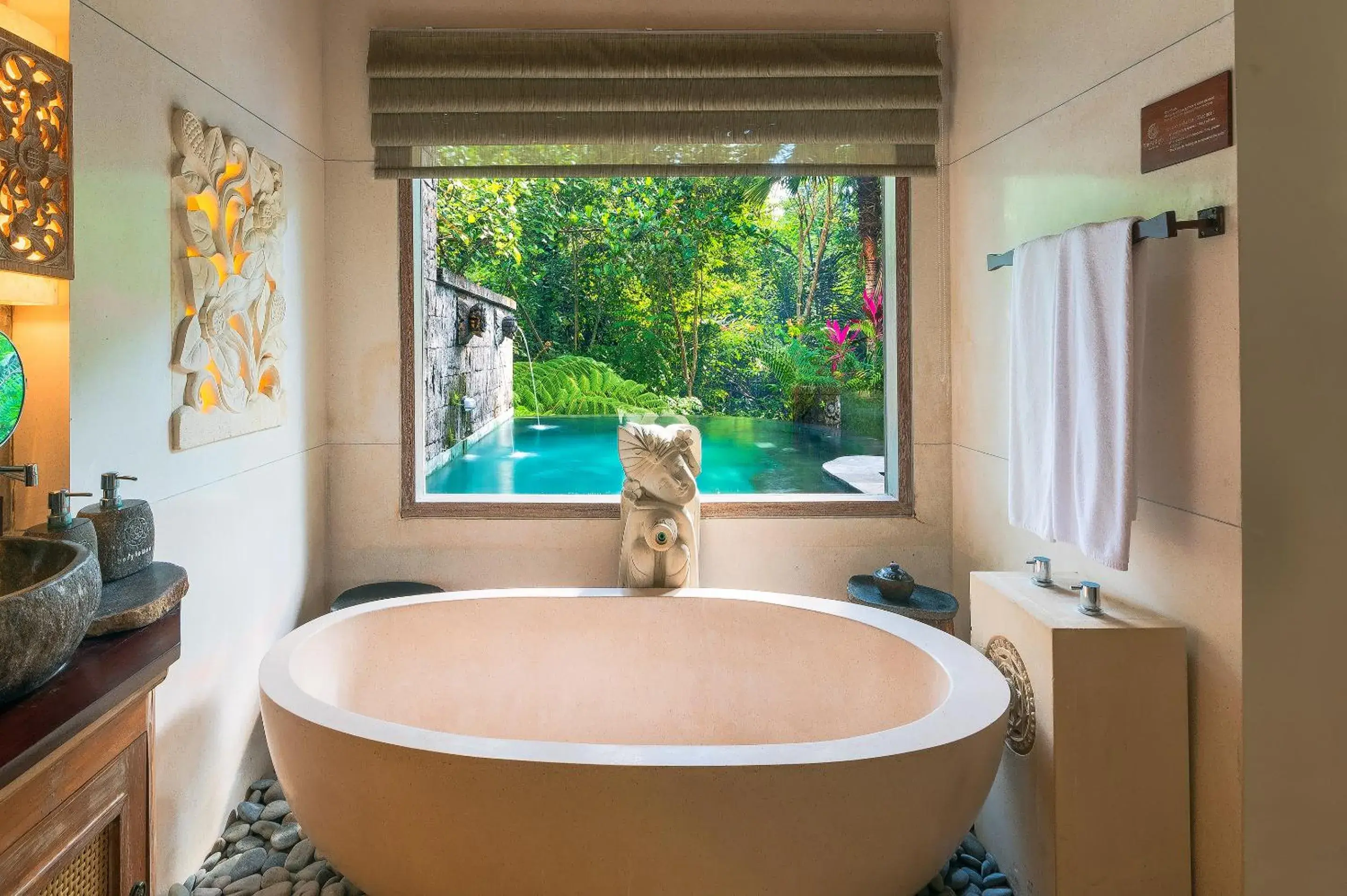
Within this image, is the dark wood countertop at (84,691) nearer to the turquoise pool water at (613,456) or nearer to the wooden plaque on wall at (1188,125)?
the turquoise pool water at (613,456)

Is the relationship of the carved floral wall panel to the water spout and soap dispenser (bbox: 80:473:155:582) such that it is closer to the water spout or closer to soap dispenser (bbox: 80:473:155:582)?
soap dispenser (bbox: 80:473:155:582)

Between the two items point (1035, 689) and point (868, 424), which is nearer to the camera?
point (1035, 689)

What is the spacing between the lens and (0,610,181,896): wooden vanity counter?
A: 36.3 inches

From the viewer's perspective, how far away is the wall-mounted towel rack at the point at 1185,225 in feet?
4.93

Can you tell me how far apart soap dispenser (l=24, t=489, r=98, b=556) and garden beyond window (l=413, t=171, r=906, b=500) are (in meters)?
1.65

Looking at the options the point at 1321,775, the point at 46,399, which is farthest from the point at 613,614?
the point at 1321,775

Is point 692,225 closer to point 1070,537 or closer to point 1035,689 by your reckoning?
point 1070,537

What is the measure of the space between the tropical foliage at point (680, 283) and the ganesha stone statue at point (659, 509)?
51 centimetres

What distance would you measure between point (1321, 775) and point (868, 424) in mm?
2803

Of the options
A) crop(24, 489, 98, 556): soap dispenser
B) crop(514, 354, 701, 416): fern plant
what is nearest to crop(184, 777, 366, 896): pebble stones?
crop(24, 489, 98, 556): soap dispenser

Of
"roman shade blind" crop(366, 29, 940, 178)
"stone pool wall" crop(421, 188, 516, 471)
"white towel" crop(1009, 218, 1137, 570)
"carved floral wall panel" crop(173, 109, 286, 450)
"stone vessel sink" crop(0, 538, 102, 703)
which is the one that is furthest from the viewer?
"stone pool wall" crop(421, 188, 516, 471)

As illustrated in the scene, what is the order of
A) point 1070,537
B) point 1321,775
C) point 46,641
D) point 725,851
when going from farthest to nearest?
1. point 1070,537
2. point 725,851
3. point 46,641
4. point 1321,775

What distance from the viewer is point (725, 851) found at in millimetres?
1395

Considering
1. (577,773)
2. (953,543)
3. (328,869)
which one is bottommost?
(328,869)
